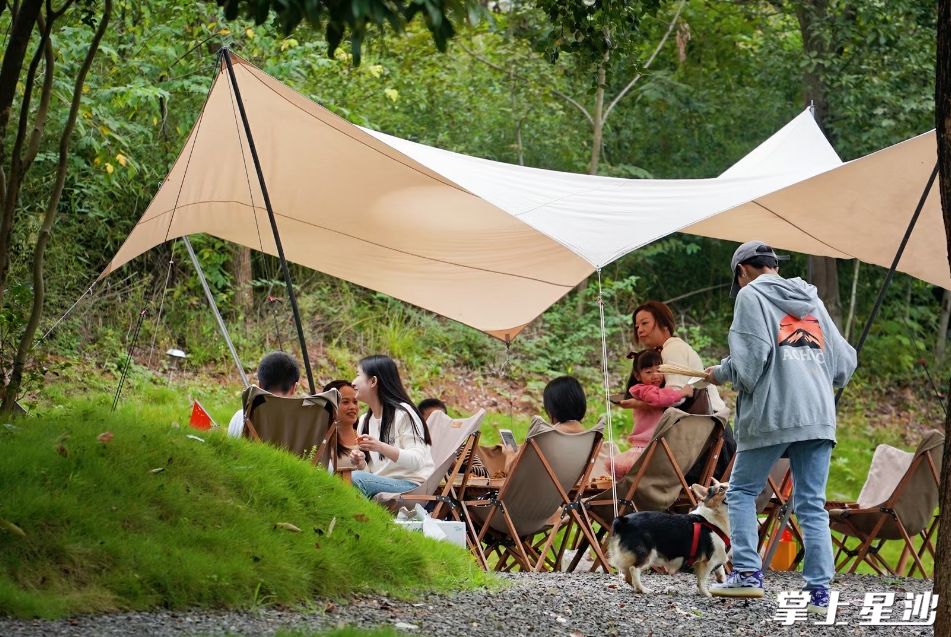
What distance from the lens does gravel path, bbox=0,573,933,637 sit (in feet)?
10.3

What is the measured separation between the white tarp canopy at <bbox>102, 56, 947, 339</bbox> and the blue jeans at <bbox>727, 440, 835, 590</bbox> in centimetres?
167

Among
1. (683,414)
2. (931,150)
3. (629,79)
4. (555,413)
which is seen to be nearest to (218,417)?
(555,413)

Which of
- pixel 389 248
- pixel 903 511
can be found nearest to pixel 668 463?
pixel 903 511

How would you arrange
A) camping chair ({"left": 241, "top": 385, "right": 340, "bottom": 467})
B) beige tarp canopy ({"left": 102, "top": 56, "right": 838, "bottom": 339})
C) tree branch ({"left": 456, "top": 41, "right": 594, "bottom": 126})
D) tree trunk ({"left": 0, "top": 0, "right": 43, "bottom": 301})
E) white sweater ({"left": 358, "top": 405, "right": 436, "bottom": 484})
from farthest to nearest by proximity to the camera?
tree branch ({"left": 456, "top": 41, "right": 594, "bottom": 126}), beige tarp canopy ({"left": 102, "top": 56, "right": 838, "bottom": 339}), white sweater ({"left": 358, "top": 405, "right": 436, "bottom": 484}), camping chair ({"left": 241, "top": 385, "right": 340, "bottom": 467}), tree trunk ({"left": 0, "top": 0, "right": 43, "bottom": 301})

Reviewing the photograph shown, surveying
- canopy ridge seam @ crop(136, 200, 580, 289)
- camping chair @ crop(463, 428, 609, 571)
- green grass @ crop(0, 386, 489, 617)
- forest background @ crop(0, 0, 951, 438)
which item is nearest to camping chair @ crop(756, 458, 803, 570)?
camping chair @ crop(463, 428, 609, 571)

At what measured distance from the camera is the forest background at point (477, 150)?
30.8 ft

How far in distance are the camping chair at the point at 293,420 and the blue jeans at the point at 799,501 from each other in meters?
1.69

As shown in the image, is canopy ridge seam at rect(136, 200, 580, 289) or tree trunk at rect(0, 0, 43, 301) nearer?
tree trunk at rect(0, 0, 43, 301)

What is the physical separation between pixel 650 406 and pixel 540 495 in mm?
781

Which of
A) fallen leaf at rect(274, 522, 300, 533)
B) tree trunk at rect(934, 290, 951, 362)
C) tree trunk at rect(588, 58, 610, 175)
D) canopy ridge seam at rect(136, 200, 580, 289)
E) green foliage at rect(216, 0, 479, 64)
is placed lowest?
fallen leaf at rect(274, 522, 300, 533)

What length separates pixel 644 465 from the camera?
5.45 m

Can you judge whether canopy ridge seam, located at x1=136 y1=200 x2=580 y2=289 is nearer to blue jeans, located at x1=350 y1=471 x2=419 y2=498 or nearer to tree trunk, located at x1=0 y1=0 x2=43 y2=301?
blue jeans, located at x1=350 y1=471 x2=419 y2=498

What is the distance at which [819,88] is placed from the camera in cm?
1204

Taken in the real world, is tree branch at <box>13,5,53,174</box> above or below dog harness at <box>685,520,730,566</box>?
above
